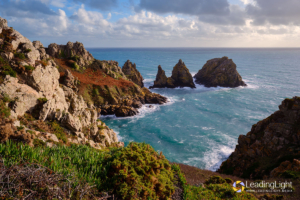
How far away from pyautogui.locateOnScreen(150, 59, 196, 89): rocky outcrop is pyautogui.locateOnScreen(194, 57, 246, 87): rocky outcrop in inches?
410

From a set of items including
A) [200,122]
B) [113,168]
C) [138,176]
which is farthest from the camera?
[200,122]

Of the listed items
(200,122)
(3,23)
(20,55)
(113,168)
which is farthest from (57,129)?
(200,122)

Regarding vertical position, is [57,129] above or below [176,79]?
below

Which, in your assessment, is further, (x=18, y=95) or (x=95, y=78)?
(x=95, y=78)

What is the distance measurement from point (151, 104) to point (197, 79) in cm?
4305

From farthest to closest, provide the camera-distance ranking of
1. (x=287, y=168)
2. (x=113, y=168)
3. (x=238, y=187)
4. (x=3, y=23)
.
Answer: (x=3, y=23)
(x=287, y=168)
(x=238, y=187)
(x=113, y=168)

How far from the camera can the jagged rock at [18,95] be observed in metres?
13.6

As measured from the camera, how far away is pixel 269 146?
2214 cm

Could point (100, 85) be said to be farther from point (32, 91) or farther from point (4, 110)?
point (4, 110)

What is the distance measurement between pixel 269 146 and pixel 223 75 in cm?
6526

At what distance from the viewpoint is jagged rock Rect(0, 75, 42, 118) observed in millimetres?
13617

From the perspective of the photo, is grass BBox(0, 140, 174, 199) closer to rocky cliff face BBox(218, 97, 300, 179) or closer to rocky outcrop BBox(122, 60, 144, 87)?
rocky cliff face BBox(218, 97, 300, 179)

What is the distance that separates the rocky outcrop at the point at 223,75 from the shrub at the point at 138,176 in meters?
79.3

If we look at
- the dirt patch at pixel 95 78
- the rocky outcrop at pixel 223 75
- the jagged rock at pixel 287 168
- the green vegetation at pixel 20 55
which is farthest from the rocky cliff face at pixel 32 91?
the rocky outcrop at pixel 223 75
